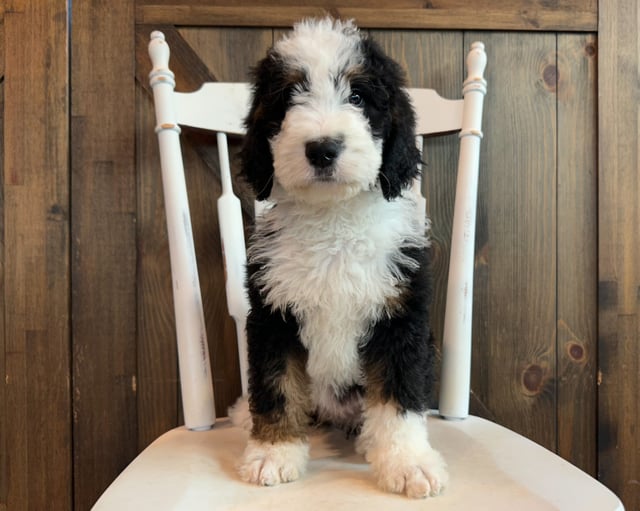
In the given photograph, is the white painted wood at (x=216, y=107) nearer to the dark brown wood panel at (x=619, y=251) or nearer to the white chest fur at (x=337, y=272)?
the white chest fur at (x=337, y=272)

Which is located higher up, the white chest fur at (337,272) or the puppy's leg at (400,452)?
the white chest fur at (337,272)

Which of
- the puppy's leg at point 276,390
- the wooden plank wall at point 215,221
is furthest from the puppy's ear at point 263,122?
the wooden plank wall at point 215,221

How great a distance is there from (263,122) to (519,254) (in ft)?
3.20

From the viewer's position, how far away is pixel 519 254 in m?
1.64

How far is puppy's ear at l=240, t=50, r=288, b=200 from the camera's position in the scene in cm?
104

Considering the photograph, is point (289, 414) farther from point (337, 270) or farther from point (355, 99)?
point (355, 99)

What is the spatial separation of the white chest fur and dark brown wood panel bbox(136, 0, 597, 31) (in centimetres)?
74

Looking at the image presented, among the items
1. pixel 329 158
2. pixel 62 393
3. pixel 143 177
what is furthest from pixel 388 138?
pixel 62 393

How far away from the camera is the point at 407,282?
3.49ft

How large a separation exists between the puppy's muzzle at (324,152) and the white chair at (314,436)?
1.67ft

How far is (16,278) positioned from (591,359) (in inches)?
70.3

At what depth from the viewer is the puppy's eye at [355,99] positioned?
3.32 ft

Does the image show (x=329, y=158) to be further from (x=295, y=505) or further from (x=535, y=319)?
(x=535, y=319)

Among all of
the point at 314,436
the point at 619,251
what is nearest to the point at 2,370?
the point at 314,436
